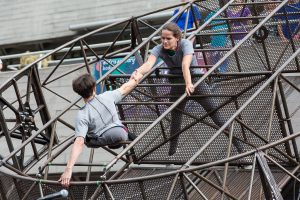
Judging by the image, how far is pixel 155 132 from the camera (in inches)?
353

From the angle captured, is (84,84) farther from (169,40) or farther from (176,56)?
(176,56)

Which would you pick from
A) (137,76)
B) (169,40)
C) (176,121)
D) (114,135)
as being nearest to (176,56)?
(169,40)

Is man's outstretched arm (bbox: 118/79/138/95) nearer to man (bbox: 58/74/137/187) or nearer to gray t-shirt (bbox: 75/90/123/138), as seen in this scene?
man (bbox: 58/74/137/187)

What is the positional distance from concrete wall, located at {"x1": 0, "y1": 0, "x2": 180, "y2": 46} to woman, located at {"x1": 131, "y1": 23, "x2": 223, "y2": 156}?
7293 millimetres

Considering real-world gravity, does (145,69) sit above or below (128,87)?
above

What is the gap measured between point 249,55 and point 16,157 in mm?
3539

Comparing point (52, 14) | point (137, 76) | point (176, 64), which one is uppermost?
point (52, 14)

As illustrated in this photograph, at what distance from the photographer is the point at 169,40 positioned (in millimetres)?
8555

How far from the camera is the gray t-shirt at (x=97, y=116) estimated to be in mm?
7902

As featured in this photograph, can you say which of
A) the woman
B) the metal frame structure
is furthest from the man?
the woman

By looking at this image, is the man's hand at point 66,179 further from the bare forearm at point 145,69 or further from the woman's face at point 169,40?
the woman's face at point 169,40

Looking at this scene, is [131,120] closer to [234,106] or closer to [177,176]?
[234,106]

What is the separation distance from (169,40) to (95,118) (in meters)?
1.30

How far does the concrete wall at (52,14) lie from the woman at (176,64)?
729 centimetres
